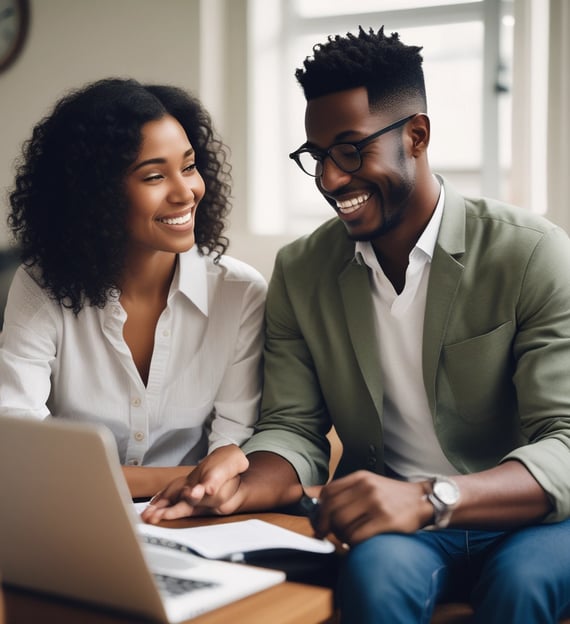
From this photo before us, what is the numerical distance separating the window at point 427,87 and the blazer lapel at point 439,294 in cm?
→ 187

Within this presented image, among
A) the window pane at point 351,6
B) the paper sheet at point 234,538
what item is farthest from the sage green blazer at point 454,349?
the window pane at point 351,6

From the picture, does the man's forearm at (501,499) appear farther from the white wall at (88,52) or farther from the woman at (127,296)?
the white wall at (88,52)

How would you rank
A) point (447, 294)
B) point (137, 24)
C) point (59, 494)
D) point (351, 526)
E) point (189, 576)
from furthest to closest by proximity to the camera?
point (137, 24) < point (447, 294) < point (351, 526) < point (189, 576) < point (59, 494)

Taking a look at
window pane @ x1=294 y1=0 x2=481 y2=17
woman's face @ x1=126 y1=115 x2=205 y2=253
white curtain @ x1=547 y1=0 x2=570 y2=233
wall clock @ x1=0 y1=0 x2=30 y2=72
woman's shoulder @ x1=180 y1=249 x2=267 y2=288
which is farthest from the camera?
wall clock @ x1=0 y1=0 x2=30 y2=72

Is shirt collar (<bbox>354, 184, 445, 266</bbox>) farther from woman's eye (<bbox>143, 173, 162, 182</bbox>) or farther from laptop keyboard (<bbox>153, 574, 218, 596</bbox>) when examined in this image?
laptop keyboard (<bbox>153, 574, 218, 596</bbox>)

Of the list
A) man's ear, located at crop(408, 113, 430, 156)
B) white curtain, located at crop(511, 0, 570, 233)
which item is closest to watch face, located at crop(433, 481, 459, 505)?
man's ear, located at crop(408, 113, 430, 156)

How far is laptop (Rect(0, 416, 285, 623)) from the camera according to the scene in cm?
97

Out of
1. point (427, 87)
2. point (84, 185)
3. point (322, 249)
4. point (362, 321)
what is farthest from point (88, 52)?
point (362, 321)

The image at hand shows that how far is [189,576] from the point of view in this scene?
43.8 inches

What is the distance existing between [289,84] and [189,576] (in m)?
3.07

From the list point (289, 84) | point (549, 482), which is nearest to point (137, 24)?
point (289, 84)

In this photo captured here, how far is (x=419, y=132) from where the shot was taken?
1.85 m

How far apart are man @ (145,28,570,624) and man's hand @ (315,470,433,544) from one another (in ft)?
0.31

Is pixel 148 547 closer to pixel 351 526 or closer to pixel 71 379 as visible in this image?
pixel 351 526
